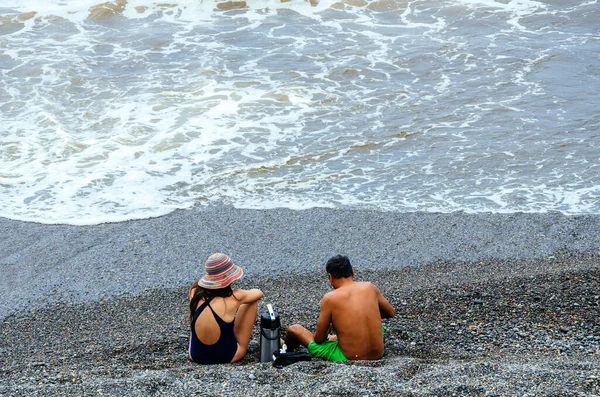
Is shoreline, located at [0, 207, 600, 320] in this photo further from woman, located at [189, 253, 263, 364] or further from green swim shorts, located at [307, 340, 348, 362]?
green swim shorts, located at [307, 340, 348, 362]

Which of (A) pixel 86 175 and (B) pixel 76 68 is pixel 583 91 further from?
(B) pixel 76 68

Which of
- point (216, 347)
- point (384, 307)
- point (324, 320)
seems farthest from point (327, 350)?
point (216, 347)

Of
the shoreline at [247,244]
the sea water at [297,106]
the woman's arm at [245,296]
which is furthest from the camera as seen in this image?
the sea water at [297,106]

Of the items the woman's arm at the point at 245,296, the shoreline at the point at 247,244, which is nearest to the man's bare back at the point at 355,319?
the woman's arm at the point at 245,296

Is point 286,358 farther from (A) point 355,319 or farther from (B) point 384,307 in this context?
(B) point 384,307

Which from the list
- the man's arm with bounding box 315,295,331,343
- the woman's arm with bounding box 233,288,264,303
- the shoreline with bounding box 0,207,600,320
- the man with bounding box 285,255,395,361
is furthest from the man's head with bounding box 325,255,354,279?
the shoreline with bounding box 0,207,600,320

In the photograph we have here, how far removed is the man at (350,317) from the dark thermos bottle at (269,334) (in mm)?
294

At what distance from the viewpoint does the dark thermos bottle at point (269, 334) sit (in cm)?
519

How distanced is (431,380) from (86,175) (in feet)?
23.6

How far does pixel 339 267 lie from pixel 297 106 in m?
7.89

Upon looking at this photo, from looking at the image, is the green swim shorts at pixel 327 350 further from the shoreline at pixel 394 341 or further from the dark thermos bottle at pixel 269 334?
the dark thermos bottle at pixel 269 334

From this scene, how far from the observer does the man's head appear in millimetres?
5160

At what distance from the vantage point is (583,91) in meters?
12.9

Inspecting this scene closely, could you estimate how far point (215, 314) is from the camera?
527 centimetres
